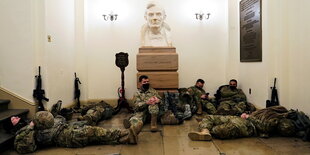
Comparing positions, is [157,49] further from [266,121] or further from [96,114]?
[266,121]

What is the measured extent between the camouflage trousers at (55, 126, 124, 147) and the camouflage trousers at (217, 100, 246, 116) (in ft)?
7.07

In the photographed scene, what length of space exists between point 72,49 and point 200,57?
297cm

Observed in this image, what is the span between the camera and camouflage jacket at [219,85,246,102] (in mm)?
4921

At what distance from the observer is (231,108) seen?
4.53 metres

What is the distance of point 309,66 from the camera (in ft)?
11.3

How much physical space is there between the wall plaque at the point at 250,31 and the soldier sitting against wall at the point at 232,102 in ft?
2.26

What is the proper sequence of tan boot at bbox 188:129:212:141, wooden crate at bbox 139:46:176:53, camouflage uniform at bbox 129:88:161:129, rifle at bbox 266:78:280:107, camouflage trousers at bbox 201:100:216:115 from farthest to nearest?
wooden crate at bbox 139:46:176:53 < camouflage trousers at bbox 201:100:216:115 < rifle at bbox 266:78:280:107 < camouflage uniform at bbox 129:88:161:129 < tan boot at bbox 188:129:212:141

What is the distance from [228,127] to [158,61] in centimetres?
A: 231

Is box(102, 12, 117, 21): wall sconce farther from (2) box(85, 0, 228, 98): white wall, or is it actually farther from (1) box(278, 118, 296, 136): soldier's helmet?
(1) box(278, 118, 296, 136): soldier's helmet

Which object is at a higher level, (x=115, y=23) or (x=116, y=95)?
(x=115, y=23)

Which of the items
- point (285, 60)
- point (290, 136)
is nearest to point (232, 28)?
point (285, 60)

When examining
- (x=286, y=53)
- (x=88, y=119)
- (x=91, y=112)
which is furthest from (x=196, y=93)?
(x=88, y=119)

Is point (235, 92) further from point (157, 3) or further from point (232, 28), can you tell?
point (157, 3)

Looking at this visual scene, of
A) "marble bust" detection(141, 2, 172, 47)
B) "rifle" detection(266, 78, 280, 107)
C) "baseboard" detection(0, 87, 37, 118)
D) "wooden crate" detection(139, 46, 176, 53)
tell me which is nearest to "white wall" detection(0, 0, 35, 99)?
"baseboard" detection(0, 87, 37, 118)
